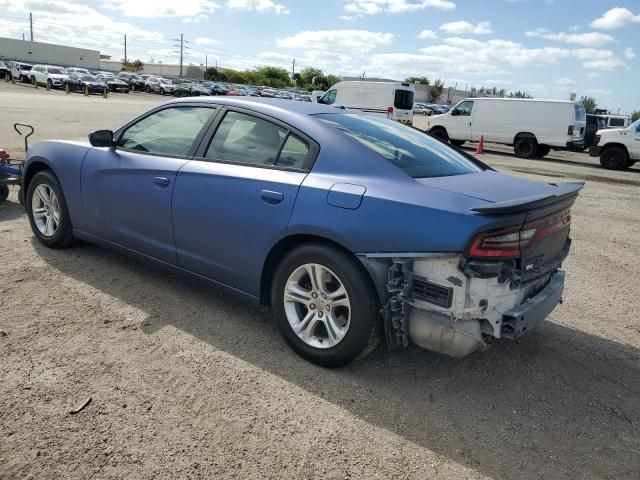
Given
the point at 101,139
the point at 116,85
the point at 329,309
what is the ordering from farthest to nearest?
the point at 116,85
the point at 101,139
the point at 329,309

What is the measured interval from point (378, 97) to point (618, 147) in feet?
34.6

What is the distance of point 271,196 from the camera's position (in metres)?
3.22

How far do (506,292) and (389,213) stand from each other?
0.74m

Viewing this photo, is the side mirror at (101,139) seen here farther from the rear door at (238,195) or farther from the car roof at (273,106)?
the rear door at (238,195)

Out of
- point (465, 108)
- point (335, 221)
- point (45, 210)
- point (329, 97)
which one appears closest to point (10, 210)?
point (45, 210)

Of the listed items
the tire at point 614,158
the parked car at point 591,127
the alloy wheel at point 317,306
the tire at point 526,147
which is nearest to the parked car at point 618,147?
the tire at point 614,158

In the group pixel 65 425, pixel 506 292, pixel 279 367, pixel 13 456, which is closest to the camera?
pixel 13 456

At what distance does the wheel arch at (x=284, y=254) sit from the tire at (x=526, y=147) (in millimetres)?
17779

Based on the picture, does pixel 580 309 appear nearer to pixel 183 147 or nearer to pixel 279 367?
pixel 279 367

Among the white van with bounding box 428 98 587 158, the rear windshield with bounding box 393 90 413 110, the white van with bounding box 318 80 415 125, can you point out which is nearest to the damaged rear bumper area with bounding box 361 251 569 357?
the white van with bounding box 428 98 587 158

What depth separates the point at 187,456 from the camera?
7.84 feet

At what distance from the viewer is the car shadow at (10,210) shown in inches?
230

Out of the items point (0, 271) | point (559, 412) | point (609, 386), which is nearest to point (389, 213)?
point (559, 412)

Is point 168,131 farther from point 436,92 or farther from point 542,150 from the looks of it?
point 436,92
